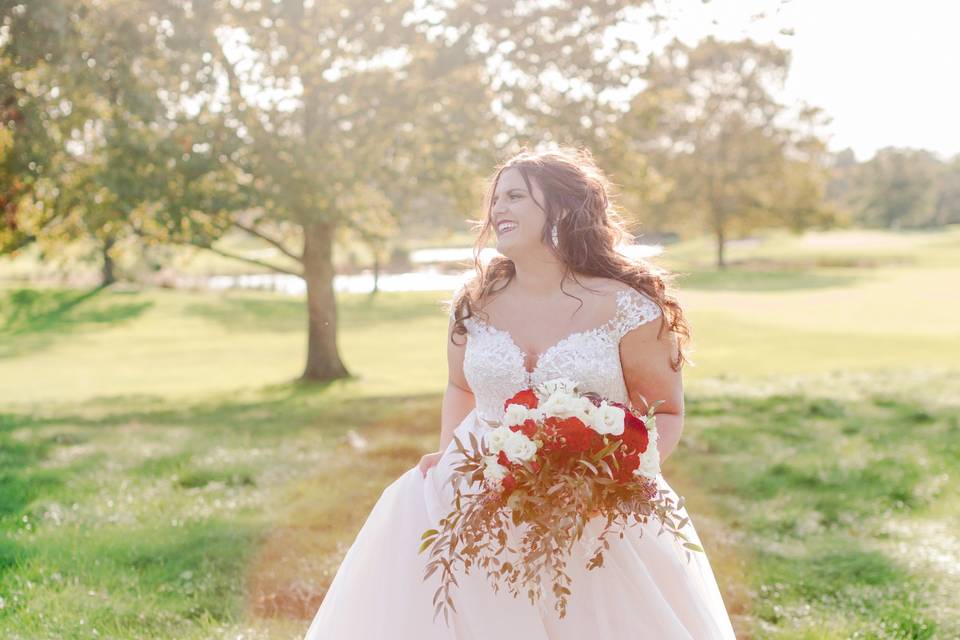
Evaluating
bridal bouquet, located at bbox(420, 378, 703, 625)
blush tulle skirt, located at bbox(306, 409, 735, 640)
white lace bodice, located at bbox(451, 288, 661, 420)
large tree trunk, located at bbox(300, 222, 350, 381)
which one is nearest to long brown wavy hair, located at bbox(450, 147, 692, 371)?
white lace bodice, located at bbox(451, 288, 661, 420)

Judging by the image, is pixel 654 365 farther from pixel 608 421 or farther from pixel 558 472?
pixel 558 472

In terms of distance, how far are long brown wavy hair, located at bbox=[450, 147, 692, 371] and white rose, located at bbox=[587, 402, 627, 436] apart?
0.96 metres

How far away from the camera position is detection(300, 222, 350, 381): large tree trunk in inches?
778

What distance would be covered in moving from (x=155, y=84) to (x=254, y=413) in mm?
5652

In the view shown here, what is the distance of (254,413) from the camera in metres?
16.3

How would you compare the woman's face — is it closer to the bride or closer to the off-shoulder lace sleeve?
the bride

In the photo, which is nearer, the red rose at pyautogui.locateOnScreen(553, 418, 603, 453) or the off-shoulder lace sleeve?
the red rose at pyautogui.locateOnScreen(553, 418, 603, 453)

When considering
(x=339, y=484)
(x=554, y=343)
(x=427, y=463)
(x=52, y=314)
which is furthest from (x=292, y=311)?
(x=554, y=343)

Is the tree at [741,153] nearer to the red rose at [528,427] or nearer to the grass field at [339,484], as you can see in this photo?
the grass field at [339,484]

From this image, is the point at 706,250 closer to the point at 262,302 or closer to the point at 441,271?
the point at 441,271

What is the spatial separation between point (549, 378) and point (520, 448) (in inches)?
33.4

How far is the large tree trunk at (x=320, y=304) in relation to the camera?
19.8m

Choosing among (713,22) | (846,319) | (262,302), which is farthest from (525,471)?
(262,302)

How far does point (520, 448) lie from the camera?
10.5 ft
